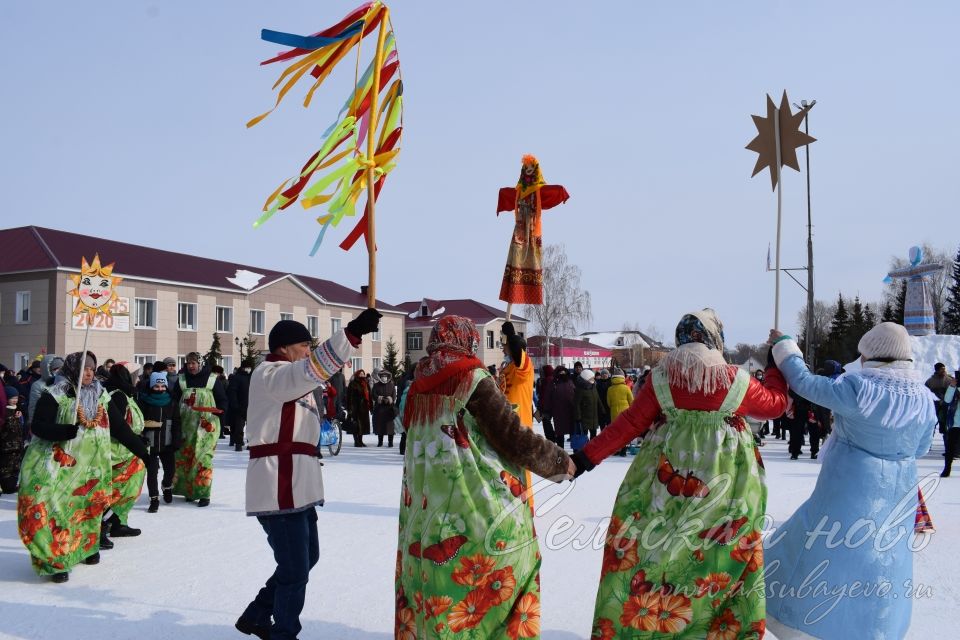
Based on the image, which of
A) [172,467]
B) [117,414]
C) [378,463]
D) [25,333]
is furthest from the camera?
[25,333]

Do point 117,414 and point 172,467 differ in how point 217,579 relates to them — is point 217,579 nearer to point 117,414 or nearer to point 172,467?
point 117,414

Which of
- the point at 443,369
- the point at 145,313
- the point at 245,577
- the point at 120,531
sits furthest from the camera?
the point at 145,313

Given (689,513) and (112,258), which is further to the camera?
(112,258)

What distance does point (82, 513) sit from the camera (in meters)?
5.34

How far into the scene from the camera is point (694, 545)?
3.28m

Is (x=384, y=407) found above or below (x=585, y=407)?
below

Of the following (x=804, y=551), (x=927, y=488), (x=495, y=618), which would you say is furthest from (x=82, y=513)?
(x=927, y=488)

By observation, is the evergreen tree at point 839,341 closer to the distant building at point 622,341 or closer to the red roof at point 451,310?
the red roof at point 451,310

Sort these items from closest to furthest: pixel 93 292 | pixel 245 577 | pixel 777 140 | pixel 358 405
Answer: pixel 777 140
pixel 245 577
pixel 93 292
pixel 358 405

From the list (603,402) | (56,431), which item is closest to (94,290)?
(56,431)

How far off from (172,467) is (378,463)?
476 cm

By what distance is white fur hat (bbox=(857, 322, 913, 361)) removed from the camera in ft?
12.1

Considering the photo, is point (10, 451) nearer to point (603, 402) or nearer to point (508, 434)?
point (508, 434)

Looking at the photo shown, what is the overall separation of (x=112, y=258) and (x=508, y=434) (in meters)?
30.7
